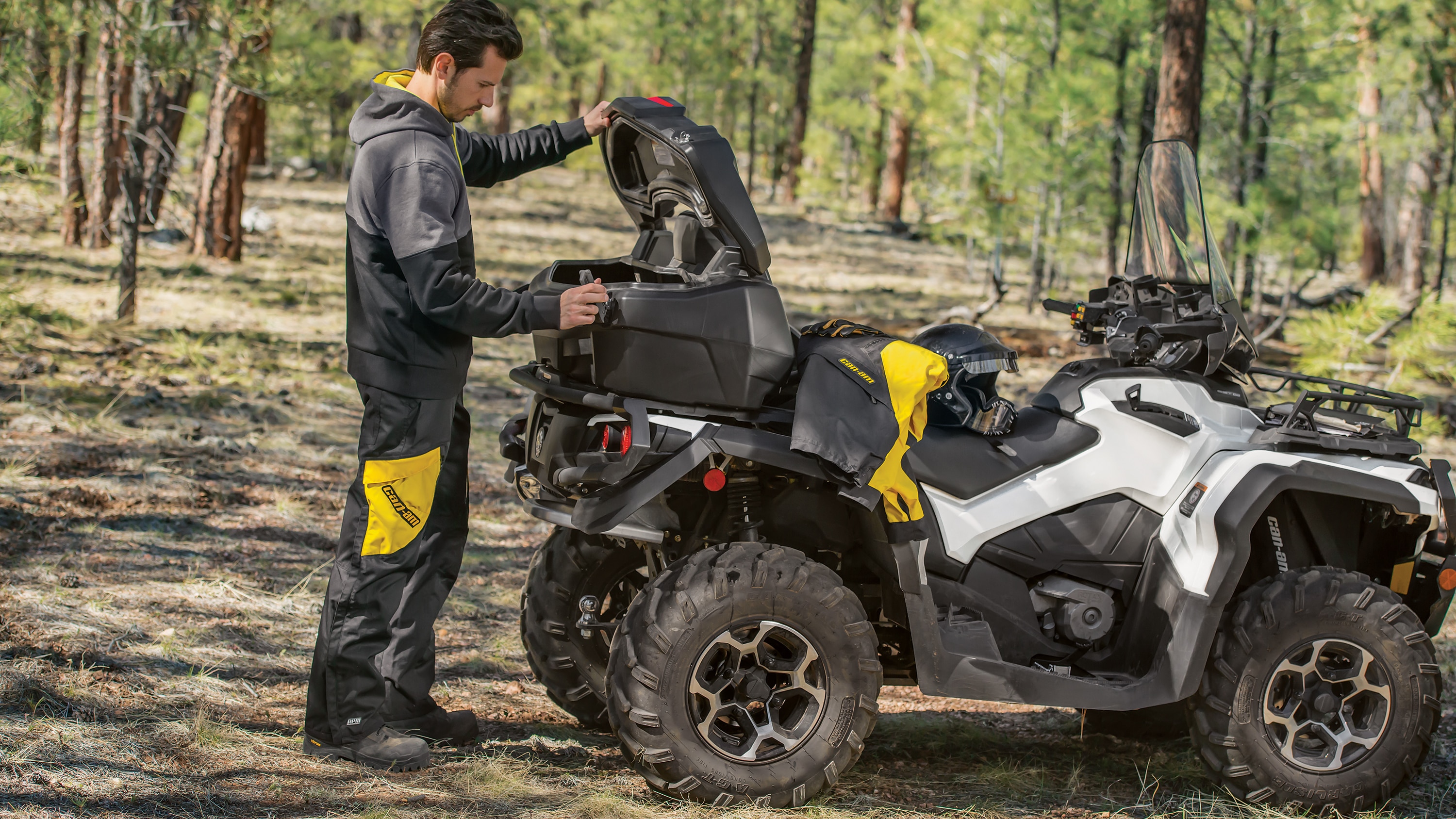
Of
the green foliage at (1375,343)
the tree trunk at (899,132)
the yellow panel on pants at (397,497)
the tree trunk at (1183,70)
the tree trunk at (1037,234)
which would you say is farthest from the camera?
the tree trunk at (899,132)

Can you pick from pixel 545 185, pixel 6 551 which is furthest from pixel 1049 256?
pixel 545 185

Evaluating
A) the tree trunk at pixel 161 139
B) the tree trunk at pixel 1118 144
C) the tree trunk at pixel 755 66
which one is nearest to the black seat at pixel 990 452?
the tree trunk at pixel 161 139

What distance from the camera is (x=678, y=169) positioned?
3822mm

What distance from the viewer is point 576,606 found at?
423 cm

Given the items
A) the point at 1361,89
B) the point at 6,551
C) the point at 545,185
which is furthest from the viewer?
the point at 545,185

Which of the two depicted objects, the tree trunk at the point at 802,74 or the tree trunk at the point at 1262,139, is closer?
the tree trunk at the point at 1262,139

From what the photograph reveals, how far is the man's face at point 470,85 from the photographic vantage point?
3.71 meters

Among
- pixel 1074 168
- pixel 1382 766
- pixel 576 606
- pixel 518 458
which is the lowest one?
pixel 1382 766

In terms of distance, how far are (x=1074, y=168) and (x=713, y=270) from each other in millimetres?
14135

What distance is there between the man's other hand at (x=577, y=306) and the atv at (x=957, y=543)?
0.28 ft

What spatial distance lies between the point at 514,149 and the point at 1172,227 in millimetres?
2534

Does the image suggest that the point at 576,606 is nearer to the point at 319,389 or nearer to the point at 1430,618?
the point at 1430,618

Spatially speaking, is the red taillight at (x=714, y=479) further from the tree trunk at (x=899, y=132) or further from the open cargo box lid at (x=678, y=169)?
the tree trunk at (x=899, y=132)

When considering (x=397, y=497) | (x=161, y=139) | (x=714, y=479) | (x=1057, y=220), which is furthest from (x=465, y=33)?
(x=1057, y=220)
